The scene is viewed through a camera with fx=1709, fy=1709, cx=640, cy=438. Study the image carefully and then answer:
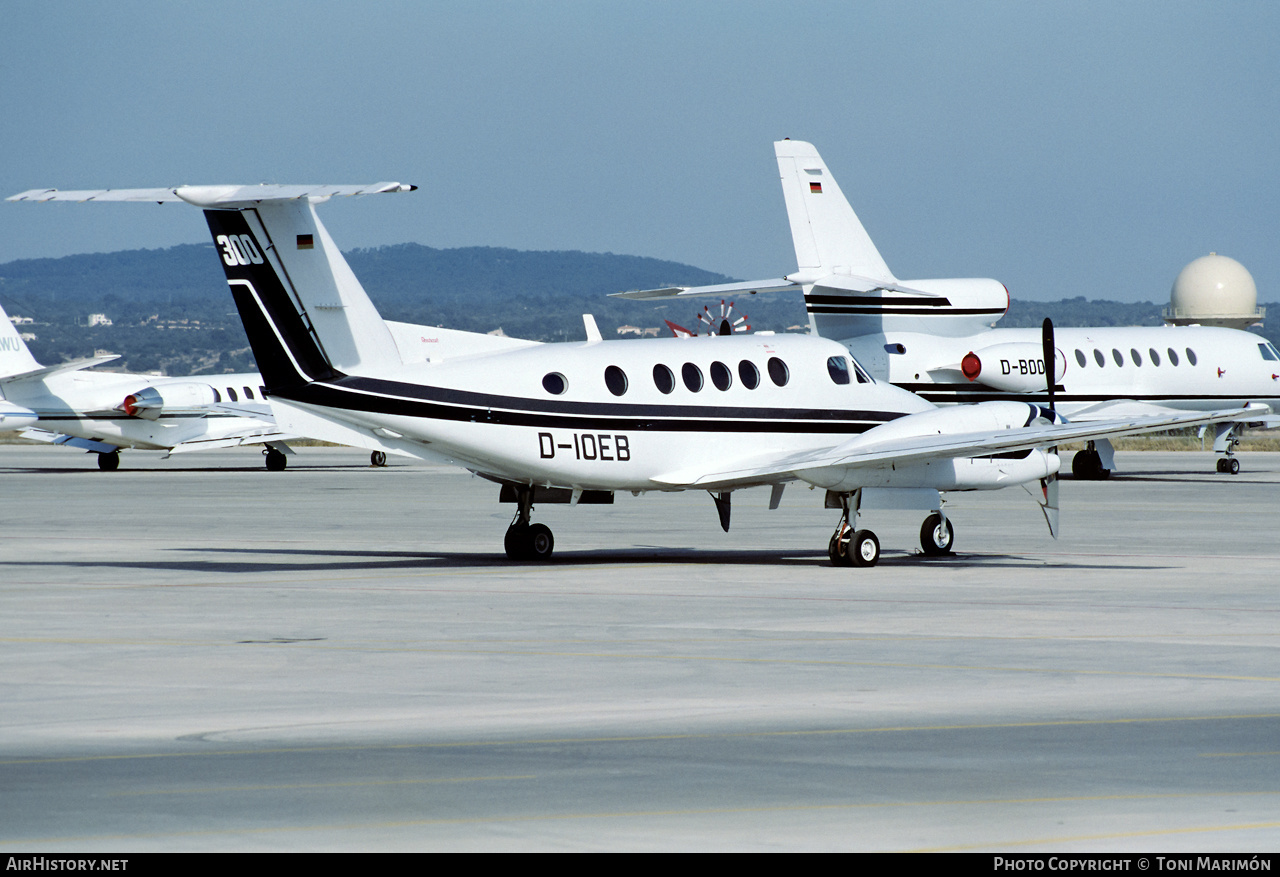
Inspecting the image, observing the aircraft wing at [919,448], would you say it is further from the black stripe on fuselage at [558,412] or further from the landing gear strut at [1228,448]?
the landing gear strut at [1228,448]

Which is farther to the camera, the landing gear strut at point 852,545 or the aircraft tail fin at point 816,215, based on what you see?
the aircraft tail fin at point 816,215

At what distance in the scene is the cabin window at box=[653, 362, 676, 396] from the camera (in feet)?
73.4

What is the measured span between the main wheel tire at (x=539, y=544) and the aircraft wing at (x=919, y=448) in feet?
7.58

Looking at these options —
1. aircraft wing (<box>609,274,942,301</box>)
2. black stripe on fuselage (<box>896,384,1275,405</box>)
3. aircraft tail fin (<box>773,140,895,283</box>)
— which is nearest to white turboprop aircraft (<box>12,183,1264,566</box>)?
aircraft wing (<box>609,274,942,301</box>)

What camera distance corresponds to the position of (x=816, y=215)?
1508 inches

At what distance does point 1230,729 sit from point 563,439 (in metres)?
12.0

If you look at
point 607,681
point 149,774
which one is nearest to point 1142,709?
point 607,681

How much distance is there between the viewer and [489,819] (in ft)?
26.5

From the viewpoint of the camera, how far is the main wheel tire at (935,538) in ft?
78.5

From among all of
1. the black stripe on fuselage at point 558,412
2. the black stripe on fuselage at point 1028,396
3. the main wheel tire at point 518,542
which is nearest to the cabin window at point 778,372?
the black stripe on fuselage at point 558,412

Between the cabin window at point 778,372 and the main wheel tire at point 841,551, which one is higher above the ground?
the cabin window at point 778,372

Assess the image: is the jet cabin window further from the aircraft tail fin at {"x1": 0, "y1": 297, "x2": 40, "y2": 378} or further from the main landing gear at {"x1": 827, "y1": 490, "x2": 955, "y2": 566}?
the aircraft tail fin at {"x1": 0, "y1": 297, "x2": 40, "y2": 378}

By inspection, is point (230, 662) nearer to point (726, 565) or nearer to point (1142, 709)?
point (1142, 709)

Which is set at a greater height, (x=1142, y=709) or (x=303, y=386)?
(x=303, y=386)
